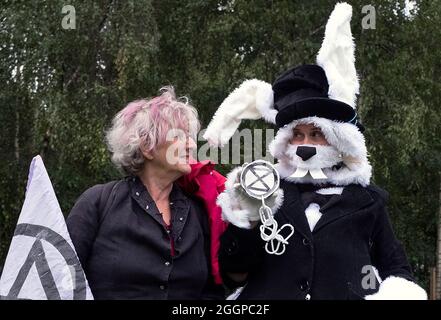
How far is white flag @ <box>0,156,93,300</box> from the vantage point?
9.98 feet

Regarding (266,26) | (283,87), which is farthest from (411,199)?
(283,87)

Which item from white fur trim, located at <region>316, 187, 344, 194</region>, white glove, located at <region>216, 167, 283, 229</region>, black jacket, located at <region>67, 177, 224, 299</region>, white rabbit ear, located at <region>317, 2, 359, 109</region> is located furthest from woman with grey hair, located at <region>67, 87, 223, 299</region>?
white rabbit ear, located at <region>317, 2, 359, 109</region>

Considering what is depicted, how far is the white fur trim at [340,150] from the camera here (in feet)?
11.1

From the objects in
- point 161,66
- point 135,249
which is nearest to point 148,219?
point 135,249

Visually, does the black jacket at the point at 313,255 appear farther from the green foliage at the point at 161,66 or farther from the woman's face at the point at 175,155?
the green foliage at the point at 161,66

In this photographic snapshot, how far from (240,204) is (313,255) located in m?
0.41

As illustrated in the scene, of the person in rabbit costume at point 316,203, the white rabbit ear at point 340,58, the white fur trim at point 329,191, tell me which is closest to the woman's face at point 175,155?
the person in rabbit costume at point 316,203

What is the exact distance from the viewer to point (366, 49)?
1043 centimetres

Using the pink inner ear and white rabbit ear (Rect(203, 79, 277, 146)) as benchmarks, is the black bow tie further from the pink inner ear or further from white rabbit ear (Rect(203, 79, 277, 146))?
the pink inner ear

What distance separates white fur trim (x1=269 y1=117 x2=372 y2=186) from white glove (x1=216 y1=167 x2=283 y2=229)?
298 millimetres

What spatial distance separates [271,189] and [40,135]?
23.8ft

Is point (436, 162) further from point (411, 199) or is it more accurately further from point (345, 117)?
point (345, 117)

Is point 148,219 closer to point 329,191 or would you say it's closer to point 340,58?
point 329,191

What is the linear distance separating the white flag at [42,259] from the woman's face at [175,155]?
0.49m
